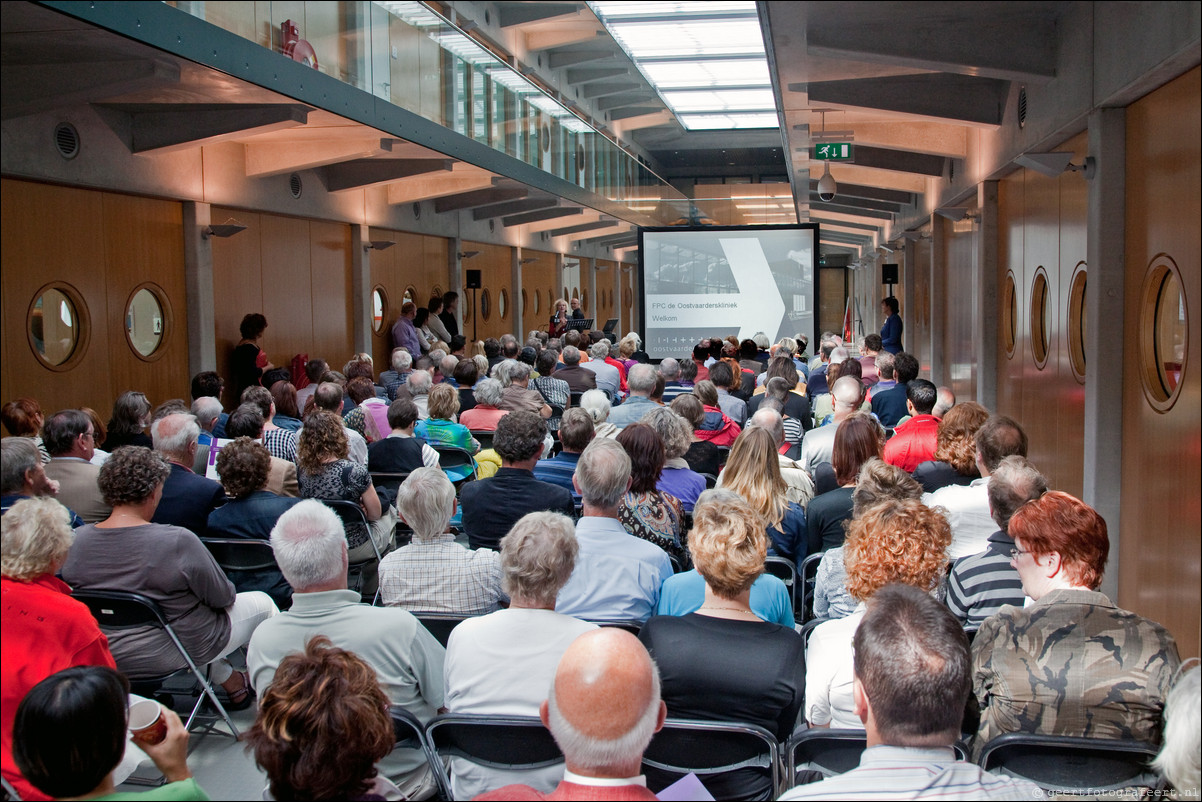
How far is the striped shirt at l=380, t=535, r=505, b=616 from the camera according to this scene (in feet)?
13.1

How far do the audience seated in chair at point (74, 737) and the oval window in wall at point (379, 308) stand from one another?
521 inches

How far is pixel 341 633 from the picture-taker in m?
3.23

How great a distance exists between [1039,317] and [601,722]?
7389 millimetres

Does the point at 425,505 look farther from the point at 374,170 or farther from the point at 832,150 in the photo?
the point at 374,170

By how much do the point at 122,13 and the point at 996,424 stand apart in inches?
207

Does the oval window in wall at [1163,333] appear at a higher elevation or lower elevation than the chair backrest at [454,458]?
higher

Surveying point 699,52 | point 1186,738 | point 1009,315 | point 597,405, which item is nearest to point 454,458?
point 597,405

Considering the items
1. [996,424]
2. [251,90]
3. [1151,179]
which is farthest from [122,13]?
[1151,179]

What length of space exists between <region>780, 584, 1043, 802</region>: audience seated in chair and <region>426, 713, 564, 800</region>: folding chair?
0.94m

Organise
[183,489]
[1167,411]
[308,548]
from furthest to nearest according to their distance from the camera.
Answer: [1167,411], [183,489], [308,548]

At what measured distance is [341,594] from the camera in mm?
3332

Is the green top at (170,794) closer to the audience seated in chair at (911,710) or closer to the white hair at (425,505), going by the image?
the audience seated in chair at (911,710)

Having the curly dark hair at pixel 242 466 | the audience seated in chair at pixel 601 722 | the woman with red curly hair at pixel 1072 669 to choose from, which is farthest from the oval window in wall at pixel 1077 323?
the audience seated in chair at pixel 601 722

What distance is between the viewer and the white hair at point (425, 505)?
4.08 meters
